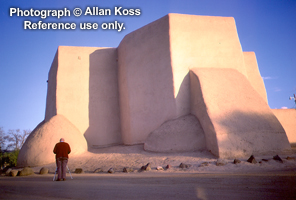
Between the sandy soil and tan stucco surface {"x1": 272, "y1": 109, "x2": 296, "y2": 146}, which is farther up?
tan stucco surface {"x1": 272, "y1": 109, "x2": 296, "y2": 146}

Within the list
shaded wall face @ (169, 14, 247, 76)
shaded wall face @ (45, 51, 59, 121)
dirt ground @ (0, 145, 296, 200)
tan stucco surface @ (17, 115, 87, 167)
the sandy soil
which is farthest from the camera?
shaded wall face @ (45, 51, 59, 121)

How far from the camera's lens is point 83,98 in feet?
41.8

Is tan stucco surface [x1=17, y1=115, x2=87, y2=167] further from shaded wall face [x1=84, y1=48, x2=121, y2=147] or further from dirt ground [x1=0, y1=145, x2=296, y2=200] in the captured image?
shaded wall face [x1=84, y1=48, x2=121, y2=147]

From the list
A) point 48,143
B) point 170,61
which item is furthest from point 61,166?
point 170,61

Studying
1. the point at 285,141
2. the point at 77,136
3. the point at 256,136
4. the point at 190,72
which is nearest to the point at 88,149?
the point at 77,136

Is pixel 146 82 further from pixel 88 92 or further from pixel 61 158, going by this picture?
pixel 61 158

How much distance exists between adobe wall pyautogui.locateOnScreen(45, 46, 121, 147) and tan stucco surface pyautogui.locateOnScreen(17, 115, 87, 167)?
1.05 m

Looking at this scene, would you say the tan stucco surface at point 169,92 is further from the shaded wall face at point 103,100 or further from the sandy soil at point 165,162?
the sandy soil at point 165,162

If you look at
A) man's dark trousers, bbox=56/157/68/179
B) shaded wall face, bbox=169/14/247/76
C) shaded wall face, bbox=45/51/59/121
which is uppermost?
shaded wall face, bbox=169/14/247/76

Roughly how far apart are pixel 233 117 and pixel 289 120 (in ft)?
17.2

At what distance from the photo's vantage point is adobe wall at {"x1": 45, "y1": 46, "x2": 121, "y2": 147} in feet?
40.5

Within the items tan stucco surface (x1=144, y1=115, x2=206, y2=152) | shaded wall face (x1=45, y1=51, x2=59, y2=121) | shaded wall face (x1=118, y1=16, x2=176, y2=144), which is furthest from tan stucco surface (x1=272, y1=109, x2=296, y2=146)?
shaded wall face (x1=45, y1=51, x2=59, y2=121)

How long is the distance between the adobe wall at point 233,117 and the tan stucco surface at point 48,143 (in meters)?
5.99

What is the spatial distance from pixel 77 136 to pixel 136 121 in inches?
124
